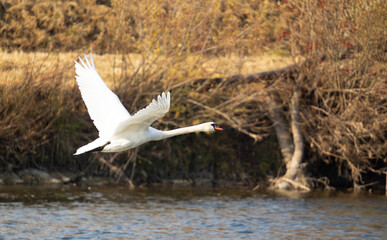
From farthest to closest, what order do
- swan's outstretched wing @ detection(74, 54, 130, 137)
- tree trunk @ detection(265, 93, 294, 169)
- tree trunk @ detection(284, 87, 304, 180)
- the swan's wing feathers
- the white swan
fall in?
1. tree trunk @ detection(265, 93, 294, 169)
2. tree trunk @ detection(284, 87, 304, 180)
3. swan's outstretched wing @ detection(74, 54, 130, 137)
4. the white swan
5. the swan's wing feathers

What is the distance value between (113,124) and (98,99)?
0.64m

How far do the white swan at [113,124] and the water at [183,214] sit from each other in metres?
1.98

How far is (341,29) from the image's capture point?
59.6 feet

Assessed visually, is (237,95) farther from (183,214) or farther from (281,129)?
(183,214)

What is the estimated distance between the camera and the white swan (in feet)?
33.9

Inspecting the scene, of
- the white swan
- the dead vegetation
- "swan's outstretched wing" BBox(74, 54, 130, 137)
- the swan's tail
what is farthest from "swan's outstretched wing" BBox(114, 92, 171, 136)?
the dead vegetation

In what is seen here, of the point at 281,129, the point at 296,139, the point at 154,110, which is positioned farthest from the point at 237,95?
the point at 154,110

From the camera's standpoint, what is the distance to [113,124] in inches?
442

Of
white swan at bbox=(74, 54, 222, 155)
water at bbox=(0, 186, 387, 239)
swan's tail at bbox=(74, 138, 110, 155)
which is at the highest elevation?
white swan at bbox=(74, 54, 222, 155)

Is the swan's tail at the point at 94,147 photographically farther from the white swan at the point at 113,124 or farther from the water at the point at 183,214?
the water at the point at 183,214

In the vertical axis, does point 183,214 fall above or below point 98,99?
below

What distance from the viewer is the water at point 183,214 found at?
12.2 metres

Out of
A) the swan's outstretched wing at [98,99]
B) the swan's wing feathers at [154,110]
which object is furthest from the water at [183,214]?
the swan's wing feathers at [154,110]

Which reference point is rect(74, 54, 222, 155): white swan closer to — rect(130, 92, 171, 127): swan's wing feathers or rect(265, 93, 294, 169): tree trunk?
rect(130, 92, 171, 127): swan's wing feathers
